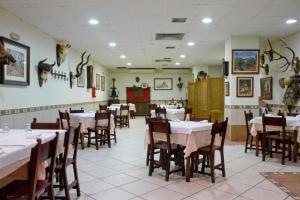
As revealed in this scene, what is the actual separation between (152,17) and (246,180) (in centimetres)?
359

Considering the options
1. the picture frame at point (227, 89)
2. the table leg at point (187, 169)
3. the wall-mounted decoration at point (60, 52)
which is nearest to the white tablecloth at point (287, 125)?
the picture frame at point (227, 89)

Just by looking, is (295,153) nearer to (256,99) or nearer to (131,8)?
(256,99)

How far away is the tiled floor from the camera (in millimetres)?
3455

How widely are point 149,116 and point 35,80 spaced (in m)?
2.91

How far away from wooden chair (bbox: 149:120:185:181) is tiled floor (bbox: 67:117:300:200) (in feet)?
0.60

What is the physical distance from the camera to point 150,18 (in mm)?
5543

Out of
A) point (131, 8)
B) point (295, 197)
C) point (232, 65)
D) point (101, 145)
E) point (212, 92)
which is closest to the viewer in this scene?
point (295, 197)

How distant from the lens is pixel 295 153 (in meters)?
5.05

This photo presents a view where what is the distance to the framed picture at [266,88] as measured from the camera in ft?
26.2

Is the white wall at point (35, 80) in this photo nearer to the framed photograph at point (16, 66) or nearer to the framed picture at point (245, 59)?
the framed photograph at point (16, 66)

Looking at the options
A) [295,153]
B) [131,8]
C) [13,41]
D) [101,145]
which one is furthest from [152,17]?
[295,153]

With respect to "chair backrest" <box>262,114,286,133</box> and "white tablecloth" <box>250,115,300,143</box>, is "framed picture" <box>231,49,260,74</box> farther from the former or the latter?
"chair backrest" <box>262,114,286,133</box>

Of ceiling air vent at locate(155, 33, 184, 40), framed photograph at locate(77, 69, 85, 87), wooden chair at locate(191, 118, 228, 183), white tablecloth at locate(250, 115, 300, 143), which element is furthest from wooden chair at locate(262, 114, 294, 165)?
framed photograph at locate(77, 69, 85, 87)

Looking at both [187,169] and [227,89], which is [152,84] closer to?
[227,89]
